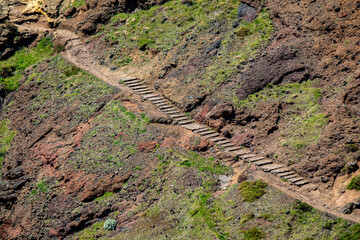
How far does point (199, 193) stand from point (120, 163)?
8.62 metres

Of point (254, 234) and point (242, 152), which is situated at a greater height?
point (242, 152)

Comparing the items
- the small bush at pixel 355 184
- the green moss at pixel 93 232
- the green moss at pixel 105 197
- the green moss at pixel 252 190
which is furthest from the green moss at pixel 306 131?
the green moss at pixel 93 232

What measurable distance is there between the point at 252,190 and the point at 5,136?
1262 inches

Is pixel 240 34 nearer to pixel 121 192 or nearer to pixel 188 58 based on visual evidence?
pixel 188 58

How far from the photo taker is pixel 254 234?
90.4 feet

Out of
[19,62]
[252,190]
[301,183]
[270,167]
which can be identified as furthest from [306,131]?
[19,62]

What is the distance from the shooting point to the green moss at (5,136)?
4709cm

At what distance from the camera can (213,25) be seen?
1887 inches

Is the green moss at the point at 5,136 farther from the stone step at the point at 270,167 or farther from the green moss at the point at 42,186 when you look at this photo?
the stone step at the point at 270,167

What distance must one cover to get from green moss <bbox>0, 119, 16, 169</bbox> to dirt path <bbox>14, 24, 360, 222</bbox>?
11488 millimetres

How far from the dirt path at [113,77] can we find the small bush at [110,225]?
1037cm

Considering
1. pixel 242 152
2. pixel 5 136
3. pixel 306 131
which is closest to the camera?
pixel 306 131

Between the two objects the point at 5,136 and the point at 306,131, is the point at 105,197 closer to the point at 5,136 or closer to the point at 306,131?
the point at 306,131

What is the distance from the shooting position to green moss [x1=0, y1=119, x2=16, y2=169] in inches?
1854
